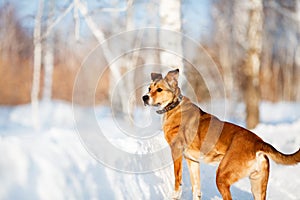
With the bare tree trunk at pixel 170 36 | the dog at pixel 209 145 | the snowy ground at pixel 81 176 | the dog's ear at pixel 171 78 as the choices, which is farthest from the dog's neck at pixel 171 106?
the bare tree trunk at pixel 170 36

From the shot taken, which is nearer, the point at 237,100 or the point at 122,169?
the point at 122,169

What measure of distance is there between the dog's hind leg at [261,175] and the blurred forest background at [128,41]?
10.6ft

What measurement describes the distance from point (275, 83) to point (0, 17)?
2468 cm

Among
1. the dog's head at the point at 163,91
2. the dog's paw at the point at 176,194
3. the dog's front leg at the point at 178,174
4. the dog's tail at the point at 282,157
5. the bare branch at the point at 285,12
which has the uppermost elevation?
the bare branch at the point at 285,12

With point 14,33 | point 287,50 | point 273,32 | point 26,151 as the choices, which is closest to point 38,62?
point 14,33

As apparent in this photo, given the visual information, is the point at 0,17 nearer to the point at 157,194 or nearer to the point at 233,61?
the point at 157,194

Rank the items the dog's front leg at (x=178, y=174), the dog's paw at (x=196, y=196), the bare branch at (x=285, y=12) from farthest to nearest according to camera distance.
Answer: the bare branch at (x=285, y=12), the dog's paw at (x=196, y=196), the dog's front leg at (x=178, y=174)

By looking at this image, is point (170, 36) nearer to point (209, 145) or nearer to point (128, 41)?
point (209, 145)

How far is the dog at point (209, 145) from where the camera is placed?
12.8ft

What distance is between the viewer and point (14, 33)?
1670 cm

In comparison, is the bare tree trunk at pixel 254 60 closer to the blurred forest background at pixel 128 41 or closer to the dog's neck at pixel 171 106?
the blurred forest background at pixel 128 41

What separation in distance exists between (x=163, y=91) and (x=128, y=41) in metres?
9.28

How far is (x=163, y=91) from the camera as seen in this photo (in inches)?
191

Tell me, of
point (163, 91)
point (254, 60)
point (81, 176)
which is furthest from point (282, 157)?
point (254, 60)
